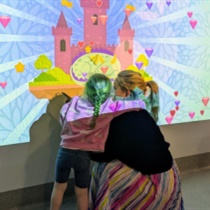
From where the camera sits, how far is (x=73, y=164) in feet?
7.69

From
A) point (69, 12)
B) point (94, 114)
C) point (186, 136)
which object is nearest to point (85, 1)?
point (69, 12)

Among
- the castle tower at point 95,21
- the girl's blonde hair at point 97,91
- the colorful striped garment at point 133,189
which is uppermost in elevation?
the castle tower at point 95,21

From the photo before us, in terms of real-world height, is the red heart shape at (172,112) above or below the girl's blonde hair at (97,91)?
below

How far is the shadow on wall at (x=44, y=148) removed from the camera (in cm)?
288

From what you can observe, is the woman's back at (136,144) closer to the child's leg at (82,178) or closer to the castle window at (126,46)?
the child's leg at (82,178)

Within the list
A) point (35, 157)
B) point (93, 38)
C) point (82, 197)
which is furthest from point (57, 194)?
point (93, 38)

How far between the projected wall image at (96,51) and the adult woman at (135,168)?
32.8 inches

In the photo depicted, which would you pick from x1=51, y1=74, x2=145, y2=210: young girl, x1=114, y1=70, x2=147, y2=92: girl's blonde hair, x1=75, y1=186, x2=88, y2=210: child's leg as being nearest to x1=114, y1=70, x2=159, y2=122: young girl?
x1=114, y1=70, x2=147, y2=92: girl's blonde hair

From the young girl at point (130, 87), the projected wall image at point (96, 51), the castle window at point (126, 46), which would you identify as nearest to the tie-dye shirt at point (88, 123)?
the young girl at point (130, 87)

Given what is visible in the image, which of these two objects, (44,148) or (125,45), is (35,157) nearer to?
(44,148)

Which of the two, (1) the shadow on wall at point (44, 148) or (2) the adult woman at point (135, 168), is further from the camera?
(1) the shadow on wall at point (44, 148)

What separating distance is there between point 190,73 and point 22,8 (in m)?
1.81

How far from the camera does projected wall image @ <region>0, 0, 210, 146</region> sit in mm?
2664

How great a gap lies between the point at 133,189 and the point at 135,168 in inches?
5.1
